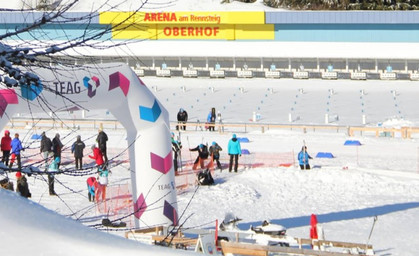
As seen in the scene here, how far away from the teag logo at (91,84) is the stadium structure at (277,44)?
30.0 m

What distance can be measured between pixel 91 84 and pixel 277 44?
32.6 m

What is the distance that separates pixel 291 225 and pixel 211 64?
29.3m

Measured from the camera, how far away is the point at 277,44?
4488 centimetres

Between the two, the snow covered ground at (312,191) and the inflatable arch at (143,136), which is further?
the snow covered ground at (312,191)

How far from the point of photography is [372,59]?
43.2 m

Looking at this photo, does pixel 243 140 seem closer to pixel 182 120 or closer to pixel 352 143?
pixel 182 120

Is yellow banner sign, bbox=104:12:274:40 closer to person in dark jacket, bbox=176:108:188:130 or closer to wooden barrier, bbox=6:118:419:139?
wooden barrier, bbox=6:118:419:139

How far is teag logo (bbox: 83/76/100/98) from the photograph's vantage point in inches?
499

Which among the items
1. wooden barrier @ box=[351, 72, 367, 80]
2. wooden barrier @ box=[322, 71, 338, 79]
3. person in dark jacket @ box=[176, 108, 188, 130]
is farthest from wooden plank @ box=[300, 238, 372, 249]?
wooden barrier @ box=[322, 71, 338, 79]

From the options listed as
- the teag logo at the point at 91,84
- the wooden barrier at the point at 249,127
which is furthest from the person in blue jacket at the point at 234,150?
the teag logo at the point at 91,84

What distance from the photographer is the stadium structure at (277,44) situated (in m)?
43.1

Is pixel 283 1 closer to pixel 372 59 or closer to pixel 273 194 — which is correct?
pixel 372 59

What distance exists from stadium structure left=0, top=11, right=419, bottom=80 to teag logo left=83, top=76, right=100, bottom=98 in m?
30.0

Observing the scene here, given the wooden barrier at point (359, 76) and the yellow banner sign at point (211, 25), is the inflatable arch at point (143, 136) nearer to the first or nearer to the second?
the wooden barrier at point (359, 76)
